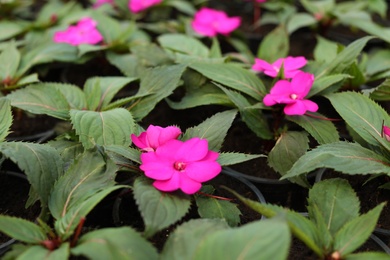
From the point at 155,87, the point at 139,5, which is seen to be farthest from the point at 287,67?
the point at 139,5

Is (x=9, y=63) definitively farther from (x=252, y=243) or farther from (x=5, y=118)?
(x=252, y=243)

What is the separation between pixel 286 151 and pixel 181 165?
1.33 feet

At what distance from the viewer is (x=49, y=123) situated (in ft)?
6.73

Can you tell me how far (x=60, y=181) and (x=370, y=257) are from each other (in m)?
0.75

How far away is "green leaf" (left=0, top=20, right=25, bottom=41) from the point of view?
2.37 metres

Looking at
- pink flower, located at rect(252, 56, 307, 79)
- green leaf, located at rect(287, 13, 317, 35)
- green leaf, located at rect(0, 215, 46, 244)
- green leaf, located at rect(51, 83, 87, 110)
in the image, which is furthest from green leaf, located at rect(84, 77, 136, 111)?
green leaf, located at rect(287, 13, 317, 35)

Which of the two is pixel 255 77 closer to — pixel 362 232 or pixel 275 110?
pixel 275 110

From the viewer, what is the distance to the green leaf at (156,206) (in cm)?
106

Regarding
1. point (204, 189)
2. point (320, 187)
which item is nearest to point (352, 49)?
point (320, 187)

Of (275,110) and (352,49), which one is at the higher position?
(352,49)

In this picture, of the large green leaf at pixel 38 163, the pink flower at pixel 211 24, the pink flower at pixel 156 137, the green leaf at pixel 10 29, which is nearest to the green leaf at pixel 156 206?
the pink flower at pixel 156 137

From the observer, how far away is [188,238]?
1041mm

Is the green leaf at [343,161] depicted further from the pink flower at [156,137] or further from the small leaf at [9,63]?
the small leaf at [9,63]

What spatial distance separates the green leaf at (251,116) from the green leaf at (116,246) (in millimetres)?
641
